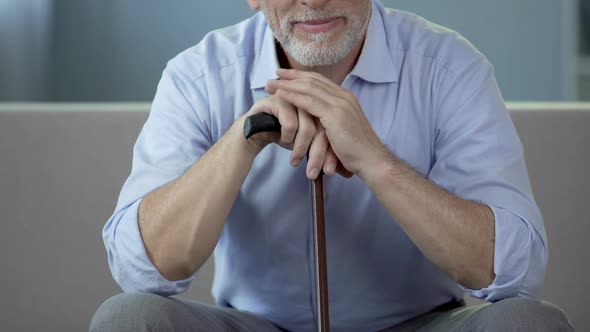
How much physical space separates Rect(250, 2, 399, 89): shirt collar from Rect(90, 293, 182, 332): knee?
43cm

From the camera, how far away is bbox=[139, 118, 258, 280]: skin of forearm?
4.61 ft

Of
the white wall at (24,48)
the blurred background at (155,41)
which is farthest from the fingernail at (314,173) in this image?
the white wall at (24,48)

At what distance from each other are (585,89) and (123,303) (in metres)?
1.83

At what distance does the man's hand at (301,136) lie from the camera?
4.47ft

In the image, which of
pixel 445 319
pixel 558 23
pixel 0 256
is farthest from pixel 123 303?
pixel 558 23

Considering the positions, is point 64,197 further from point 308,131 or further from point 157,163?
point 308,131

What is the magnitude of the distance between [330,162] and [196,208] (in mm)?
194

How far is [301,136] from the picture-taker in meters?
1.37

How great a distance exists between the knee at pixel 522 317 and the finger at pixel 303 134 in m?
0.32

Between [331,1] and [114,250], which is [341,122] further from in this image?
[114,250]

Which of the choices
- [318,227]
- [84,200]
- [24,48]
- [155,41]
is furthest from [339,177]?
[24,48]

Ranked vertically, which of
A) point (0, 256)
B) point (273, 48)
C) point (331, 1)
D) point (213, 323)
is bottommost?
point (0, 256)

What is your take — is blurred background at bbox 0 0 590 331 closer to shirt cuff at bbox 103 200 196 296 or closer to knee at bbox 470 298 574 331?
shirt cuff at bbox 103 200 196 296

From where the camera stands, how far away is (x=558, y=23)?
2758 millimetres
